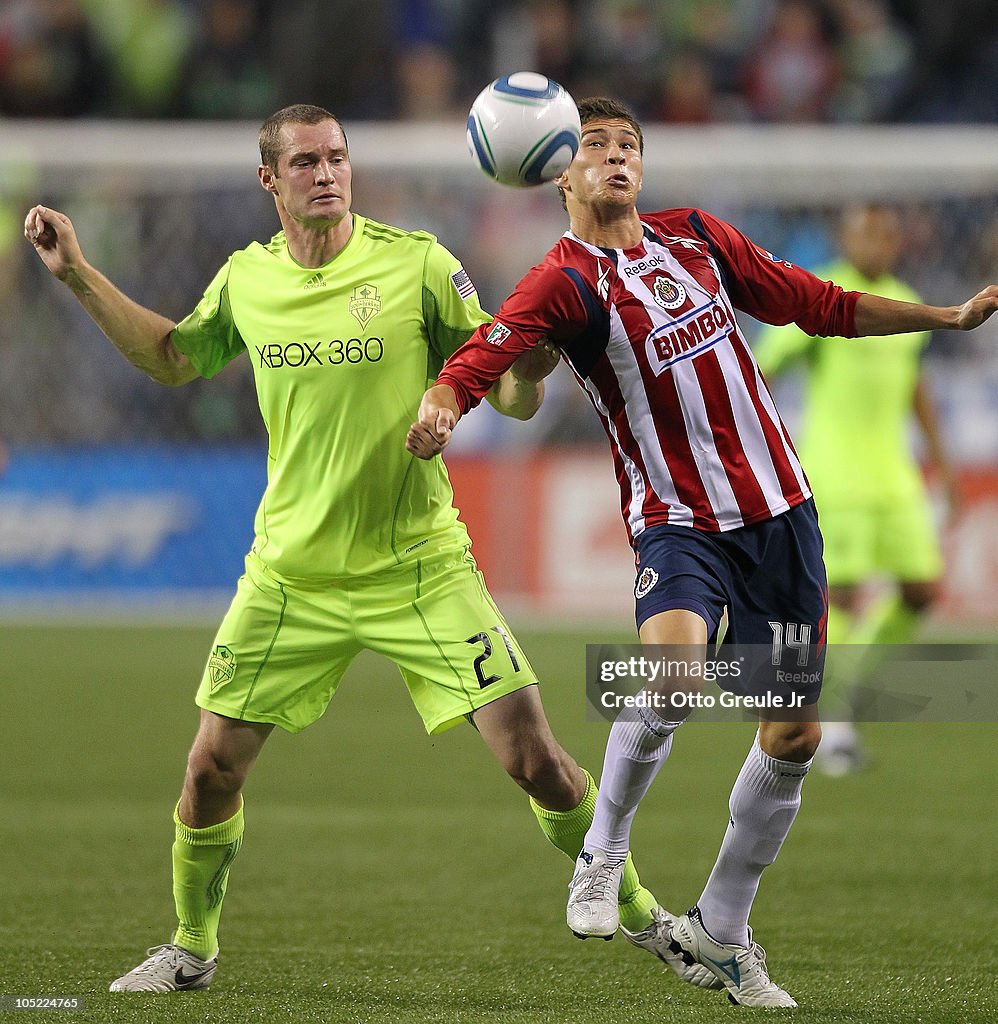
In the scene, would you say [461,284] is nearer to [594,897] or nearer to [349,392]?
[349,392]

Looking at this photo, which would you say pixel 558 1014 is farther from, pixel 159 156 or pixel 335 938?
pixel 159 156

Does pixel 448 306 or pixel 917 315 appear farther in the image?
pixel 448 306

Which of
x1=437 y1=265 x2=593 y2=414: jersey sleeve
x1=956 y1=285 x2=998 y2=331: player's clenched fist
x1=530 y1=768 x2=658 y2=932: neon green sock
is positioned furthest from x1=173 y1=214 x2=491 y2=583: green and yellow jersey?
x1=956 y1=285 x2=998 y2=331: player's clenched fist

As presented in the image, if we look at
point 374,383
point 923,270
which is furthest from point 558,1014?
point 923,270

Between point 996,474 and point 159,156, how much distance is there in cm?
678

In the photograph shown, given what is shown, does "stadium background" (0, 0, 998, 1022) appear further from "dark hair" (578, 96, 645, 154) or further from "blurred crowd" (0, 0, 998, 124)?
"dark hair" (578, 96, 645, 154)

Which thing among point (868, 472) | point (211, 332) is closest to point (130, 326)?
point (211, 332)

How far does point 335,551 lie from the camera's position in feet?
16.0

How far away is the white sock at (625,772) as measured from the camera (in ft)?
15.5

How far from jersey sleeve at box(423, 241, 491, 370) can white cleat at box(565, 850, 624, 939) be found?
149 cm

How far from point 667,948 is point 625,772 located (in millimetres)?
568

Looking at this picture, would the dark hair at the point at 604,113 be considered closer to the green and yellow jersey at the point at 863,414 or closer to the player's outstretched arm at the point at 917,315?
the player's outstretched arm at the point at 917,315

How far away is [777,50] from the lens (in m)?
17.5

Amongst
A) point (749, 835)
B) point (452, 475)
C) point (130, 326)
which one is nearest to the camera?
point (749, 835)
